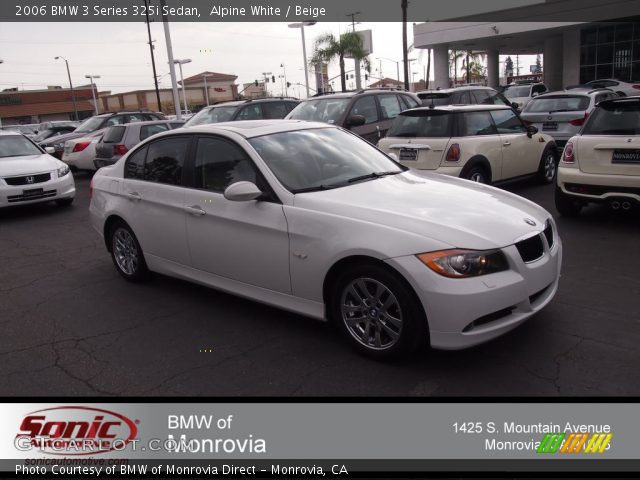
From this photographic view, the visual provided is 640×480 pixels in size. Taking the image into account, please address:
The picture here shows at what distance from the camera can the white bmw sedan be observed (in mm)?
10352

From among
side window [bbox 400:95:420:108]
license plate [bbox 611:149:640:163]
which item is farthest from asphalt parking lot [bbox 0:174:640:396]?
side window [bbox 400:95:420:108]

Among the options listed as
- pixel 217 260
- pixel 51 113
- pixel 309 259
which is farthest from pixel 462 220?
pixel 51 113

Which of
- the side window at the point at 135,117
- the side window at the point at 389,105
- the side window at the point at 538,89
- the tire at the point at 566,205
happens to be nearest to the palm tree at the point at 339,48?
the side window at the point at 538,89

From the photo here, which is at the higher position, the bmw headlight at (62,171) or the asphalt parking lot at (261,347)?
the bmw headlight at (62,171)

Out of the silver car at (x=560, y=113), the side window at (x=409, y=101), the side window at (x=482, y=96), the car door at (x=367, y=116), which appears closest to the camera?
the car door at (x=367, y=116)

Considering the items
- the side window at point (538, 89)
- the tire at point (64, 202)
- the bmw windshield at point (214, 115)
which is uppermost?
the bmw windshield at point (214, 115)

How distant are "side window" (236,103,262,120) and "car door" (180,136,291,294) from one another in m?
8.76

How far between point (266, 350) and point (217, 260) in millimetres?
982

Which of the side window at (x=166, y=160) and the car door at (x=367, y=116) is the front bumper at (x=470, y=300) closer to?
A: the side window at (x=166, y=160)

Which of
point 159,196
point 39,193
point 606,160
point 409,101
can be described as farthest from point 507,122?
point 39,193

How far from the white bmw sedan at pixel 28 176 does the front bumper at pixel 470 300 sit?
9.06m

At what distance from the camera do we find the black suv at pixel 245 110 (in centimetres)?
1366

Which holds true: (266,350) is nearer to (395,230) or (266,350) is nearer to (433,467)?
(395,230)

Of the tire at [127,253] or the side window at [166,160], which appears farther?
the tire at [127,253]
